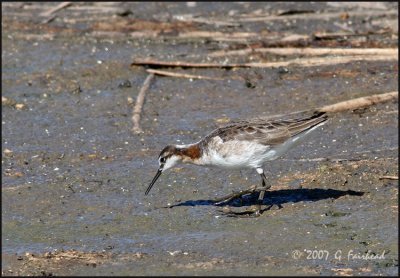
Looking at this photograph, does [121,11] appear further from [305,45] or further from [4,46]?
[305,45]

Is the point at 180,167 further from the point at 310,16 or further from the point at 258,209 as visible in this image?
the point at 310,16

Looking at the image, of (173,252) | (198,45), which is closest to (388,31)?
(198,45)

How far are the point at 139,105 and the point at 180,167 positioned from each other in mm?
2604

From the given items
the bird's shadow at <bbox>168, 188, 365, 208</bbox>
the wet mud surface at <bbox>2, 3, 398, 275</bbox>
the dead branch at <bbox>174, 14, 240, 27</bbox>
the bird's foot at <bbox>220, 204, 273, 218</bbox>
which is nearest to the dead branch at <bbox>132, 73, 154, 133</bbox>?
the wet mud surface at <bbox>2, 3, 398, 275</bbox>

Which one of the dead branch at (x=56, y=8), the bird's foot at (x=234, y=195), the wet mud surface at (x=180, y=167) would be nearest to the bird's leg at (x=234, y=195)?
the bird's foot at (x=234, y=195)

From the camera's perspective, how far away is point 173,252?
9875 mm

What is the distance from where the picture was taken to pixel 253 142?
35.6 ft

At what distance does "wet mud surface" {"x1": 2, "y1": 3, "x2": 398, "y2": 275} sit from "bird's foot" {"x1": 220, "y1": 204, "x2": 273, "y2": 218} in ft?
0.33

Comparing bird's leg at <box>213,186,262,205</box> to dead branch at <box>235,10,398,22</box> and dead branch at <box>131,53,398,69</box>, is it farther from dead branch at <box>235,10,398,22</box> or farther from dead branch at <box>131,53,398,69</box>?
dead branch at <box>235,10,398,22</box>

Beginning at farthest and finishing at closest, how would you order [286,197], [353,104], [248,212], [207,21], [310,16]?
[310,16]
[207,21]
[353,104]
[286,197]
[248,212]

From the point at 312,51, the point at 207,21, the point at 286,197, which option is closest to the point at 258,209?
the point at 286,197

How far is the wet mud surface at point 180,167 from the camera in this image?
386 inches

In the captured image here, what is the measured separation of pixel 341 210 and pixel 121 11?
33.5 ft

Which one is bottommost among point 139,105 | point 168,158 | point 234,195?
point 139,105
